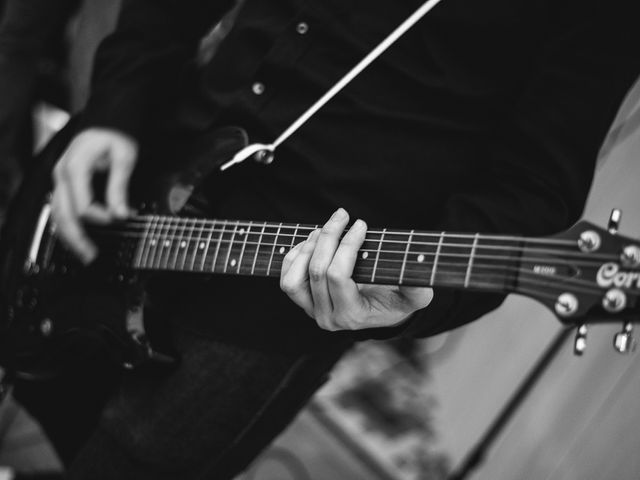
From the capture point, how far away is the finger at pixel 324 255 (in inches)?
31.3

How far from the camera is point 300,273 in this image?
81cm

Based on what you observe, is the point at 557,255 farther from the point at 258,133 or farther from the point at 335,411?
the point at 335,411

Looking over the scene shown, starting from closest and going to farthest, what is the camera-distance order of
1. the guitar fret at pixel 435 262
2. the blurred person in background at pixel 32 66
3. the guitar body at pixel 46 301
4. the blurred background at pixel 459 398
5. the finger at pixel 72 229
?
the guitar fret at pixel 435 262 → the guitar body at pixel 46 301 → the finger at pixel 72 229 → the blurred background at pixel 459 398 → the blurred person in background at pixel 32 66

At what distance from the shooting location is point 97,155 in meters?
1.26

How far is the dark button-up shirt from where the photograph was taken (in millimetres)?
892

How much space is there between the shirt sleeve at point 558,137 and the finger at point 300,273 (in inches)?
6.2

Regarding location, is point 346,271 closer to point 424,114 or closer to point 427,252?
point 427,252

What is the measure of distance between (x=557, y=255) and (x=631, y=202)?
1.55 m

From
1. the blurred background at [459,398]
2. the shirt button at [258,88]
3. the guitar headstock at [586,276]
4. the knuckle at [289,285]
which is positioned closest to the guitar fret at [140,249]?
the shirt button at [258,88]

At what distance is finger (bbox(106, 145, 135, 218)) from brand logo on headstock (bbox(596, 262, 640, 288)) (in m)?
0.86

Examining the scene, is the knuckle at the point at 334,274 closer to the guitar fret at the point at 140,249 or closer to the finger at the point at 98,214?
the guitar fret at the point at 140,249

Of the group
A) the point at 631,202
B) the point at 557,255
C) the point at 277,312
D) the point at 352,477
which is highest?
the point at 557,255

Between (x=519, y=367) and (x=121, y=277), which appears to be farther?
(x=519, y=367)

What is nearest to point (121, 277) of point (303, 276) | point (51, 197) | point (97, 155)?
point (97, 155)
